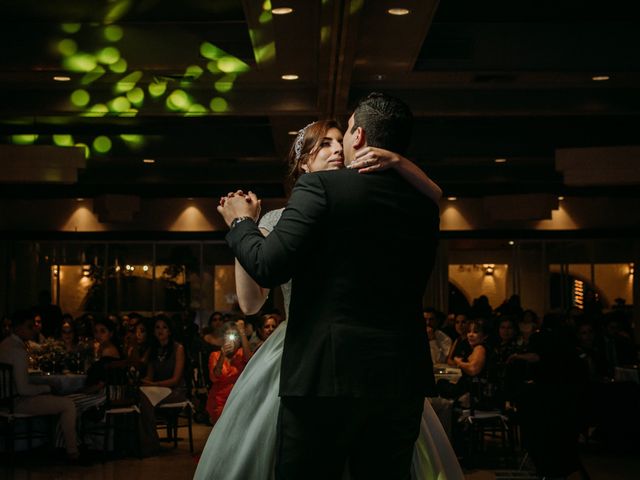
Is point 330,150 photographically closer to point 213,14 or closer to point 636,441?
point 213,14

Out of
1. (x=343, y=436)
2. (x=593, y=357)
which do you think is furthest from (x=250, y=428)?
(x=593, y=357)

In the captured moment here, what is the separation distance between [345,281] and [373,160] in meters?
0.23

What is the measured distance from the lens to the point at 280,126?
36.8 ft

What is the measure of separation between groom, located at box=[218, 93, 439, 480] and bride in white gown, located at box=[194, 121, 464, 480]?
1.14 ft

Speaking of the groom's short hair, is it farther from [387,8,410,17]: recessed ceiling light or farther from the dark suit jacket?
[387,8,410,17]: recessed ceiling light

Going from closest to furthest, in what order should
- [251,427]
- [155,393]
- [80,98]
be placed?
[251,427]
[155,393]
[80,98]

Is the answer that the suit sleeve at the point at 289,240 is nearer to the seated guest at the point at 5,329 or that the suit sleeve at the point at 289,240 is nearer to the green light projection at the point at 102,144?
the seated guest at the point at 5,329

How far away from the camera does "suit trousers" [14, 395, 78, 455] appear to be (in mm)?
8680

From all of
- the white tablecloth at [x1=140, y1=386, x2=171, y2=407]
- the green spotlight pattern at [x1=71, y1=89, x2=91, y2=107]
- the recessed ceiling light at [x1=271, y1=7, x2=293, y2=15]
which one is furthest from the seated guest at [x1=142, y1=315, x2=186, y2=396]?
the recessed ceiling light at [x1=271, y1=7, x2=293, y2=15]

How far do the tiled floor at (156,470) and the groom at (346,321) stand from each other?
5469 mm

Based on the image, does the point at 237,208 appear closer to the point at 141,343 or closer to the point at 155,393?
the point at 155,393

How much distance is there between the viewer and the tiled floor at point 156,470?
781 centimetres

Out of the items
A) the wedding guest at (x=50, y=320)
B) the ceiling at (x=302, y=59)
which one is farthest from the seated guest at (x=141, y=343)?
the wedding guest at (x=50, y=320)

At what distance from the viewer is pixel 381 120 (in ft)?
6.59
